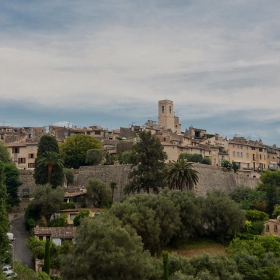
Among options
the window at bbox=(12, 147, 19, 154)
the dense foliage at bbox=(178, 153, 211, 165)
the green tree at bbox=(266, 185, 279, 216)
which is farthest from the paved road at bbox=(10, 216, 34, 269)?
the dense foliage at bbox=(178, 153, 211, 165)

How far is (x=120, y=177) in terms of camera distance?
280 feet

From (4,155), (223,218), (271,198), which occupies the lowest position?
(223,218)

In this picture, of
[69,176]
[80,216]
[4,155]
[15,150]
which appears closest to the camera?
[80,216]

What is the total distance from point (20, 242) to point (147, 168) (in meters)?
17.4

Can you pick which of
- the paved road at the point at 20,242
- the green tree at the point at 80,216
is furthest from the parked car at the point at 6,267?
the green tree at the point at 80,216

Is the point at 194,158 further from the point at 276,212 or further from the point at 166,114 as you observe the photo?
the point at 166,114

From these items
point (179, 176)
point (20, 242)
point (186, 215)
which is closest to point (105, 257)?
point (186, 215)

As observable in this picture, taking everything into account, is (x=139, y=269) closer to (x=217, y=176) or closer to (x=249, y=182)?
(x=217, y=176)

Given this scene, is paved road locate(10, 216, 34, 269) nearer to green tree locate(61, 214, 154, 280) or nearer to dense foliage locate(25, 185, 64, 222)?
dense foliage locate(25, 185, 64, 222)

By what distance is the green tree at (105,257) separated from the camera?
44.8m

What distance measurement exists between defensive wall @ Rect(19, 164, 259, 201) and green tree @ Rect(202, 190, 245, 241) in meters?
17.8

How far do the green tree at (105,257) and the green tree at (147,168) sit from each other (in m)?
24.6

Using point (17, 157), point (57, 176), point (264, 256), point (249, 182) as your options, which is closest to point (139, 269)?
point (264, 256)

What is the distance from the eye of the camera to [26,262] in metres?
56.2
